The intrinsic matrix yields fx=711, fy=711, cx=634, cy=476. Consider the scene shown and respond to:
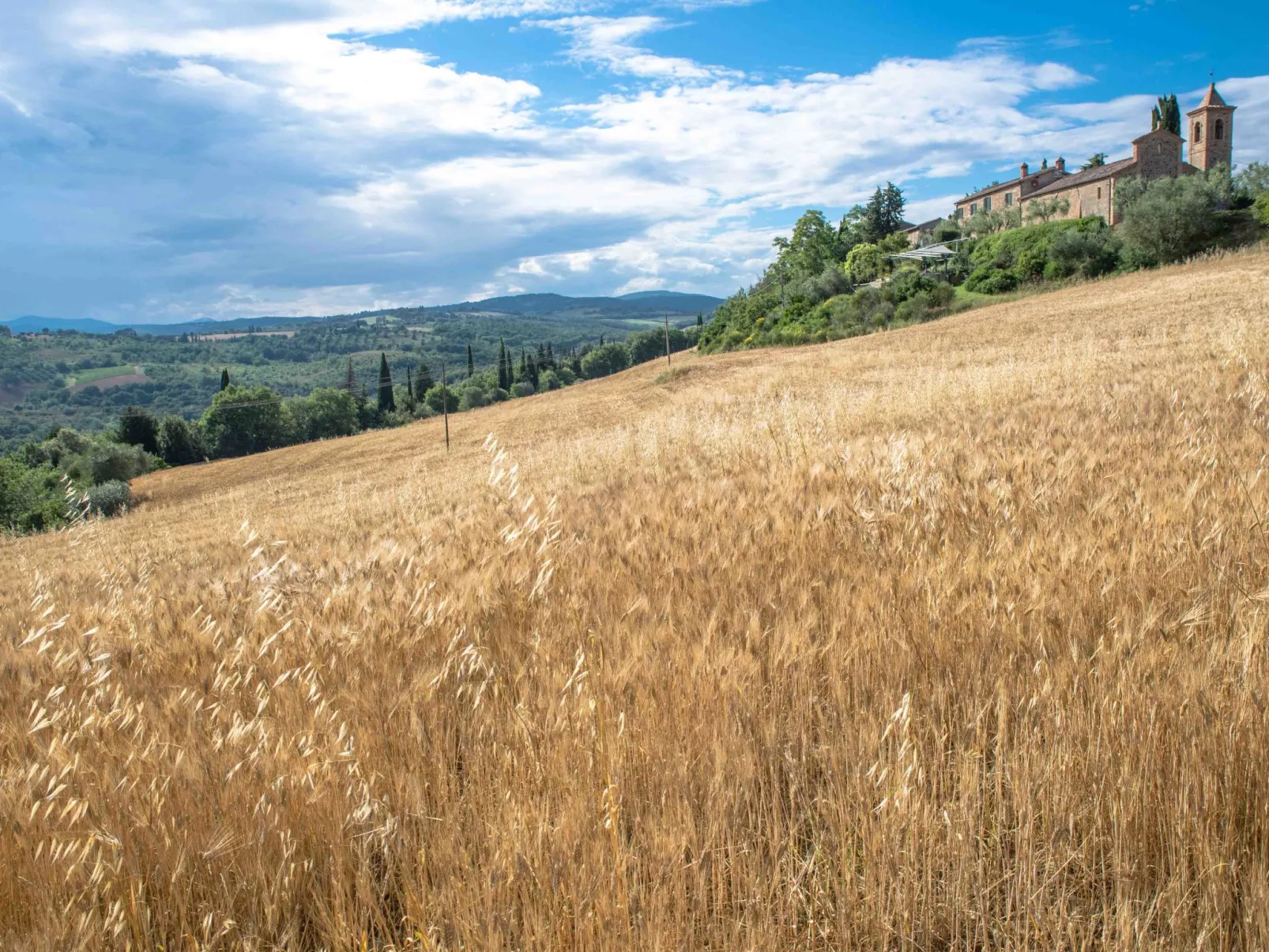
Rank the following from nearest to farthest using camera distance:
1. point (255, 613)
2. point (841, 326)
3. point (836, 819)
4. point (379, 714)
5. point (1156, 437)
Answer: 1. point (836, 819)
2. point (379, 714)
3. point (255, 613)
4. point (1156, 437)
5. point (841, 326)

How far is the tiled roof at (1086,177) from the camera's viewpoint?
79.1m

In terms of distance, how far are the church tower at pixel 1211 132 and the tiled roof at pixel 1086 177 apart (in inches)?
384

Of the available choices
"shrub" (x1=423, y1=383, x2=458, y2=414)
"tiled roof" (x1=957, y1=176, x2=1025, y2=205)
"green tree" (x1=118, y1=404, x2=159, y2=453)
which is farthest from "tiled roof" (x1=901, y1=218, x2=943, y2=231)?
"green tree" (x1=118, y1=404, x2=159, y2=453)

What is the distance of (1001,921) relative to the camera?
4.38ft

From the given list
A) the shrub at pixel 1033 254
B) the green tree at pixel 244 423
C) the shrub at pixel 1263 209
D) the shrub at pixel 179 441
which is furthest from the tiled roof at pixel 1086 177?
the shrub at pixel 179 441

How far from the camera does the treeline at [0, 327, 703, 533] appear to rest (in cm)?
6550

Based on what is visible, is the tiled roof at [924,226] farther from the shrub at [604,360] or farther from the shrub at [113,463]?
the shrub at [113,463]

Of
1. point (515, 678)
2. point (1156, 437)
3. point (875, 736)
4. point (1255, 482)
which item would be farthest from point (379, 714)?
point (1156, 437)

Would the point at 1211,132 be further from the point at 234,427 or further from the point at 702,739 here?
the point at 234,427

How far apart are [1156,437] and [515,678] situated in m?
4.73

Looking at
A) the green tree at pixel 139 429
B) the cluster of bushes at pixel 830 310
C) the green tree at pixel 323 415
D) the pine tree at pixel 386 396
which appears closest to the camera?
the cluster of bushes at pixel 830 310

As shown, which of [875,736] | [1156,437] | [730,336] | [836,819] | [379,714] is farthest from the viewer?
[730,336]

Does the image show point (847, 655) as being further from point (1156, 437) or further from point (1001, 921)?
point (1156, 437)

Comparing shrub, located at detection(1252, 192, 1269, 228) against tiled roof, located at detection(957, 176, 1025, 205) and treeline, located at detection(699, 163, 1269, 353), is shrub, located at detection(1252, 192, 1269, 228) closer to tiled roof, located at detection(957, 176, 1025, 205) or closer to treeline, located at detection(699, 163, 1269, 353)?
treeline, located at detection(699, 163, 1269, 353)
